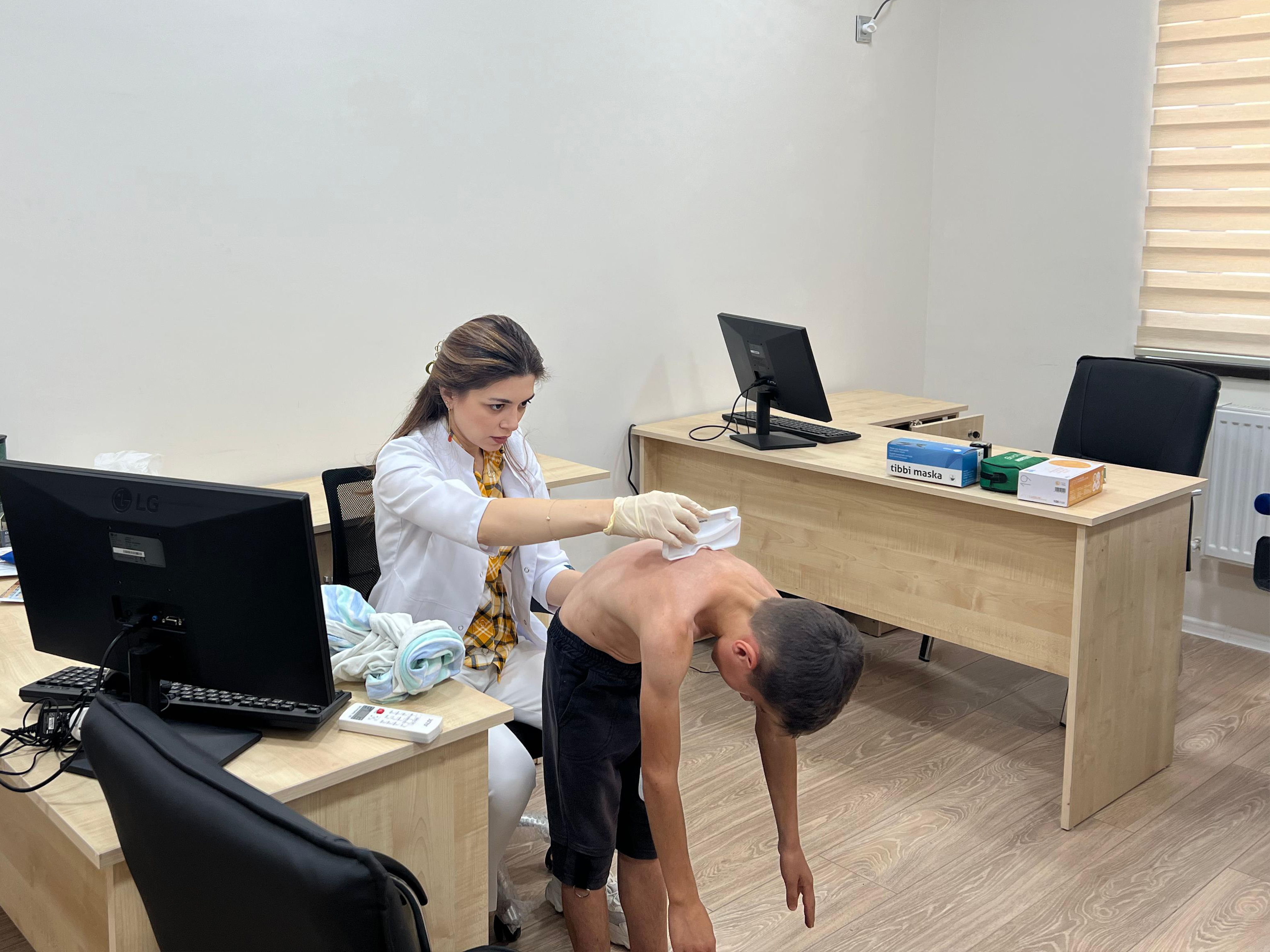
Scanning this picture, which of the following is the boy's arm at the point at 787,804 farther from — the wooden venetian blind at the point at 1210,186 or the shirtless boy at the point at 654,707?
the wooden venetian blind at the point at 1210,186

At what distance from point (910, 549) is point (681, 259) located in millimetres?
1450

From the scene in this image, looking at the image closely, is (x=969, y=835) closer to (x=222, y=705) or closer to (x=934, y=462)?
(x=934, y=462)

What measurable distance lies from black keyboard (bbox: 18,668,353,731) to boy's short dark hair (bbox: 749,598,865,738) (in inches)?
24.6

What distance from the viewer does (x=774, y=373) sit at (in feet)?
10.9

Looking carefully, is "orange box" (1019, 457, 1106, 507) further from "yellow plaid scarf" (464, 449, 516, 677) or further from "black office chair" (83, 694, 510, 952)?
"black office chair" (83, 694, 510, 952)

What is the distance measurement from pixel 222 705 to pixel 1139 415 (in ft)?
9.31

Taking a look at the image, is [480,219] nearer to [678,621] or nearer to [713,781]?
[713,781]

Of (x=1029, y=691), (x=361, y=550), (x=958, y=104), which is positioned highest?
(x=958, y=104)

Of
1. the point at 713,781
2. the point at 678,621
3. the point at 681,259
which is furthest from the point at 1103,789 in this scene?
the point at 681,259

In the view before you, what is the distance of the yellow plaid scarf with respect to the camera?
219 centimetres

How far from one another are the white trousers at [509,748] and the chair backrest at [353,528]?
39 centimetres

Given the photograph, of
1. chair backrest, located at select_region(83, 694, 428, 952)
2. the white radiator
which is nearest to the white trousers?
chair backrest, located at select_region(83, 694, 428, 952)

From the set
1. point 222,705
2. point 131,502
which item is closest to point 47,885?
point 222,705

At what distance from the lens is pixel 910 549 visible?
302cm
